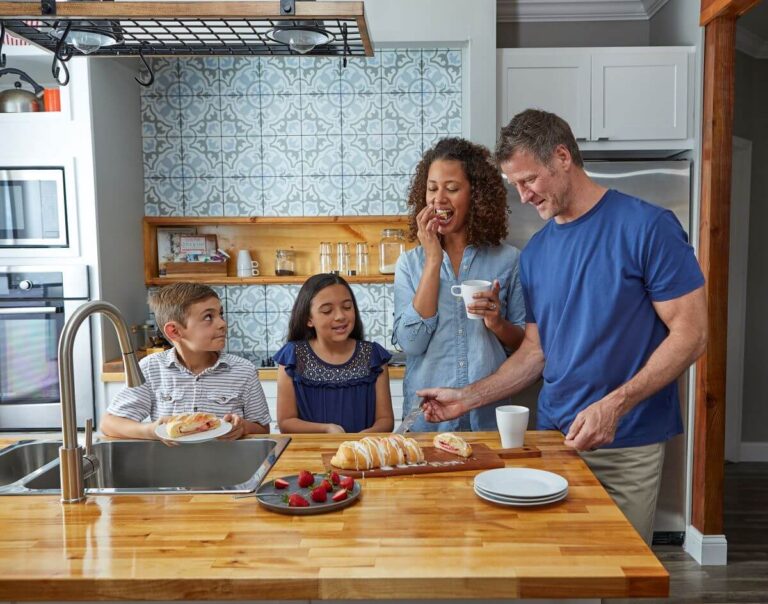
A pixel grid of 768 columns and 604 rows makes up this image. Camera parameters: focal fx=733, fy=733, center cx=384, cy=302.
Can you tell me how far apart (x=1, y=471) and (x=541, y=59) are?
2655mm

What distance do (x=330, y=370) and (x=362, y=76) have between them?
2313 millimetres

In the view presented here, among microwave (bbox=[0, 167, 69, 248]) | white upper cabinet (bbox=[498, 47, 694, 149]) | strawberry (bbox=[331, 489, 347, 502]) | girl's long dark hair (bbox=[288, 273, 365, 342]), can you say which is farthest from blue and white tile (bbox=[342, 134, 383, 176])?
strawberry (bbox=[331, 489, 347, 502])

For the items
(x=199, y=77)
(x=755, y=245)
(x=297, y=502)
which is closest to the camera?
(x=297, y=502)

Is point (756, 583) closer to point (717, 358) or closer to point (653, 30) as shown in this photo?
point (717, 358)

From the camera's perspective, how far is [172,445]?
1.85 meters

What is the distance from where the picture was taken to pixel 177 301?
2.16m

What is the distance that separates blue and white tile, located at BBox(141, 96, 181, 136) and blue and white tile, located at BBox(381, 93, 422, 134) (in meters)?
1.15

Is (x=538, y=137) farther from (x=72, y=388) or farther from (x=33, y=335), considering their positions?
(x=33, y=335)

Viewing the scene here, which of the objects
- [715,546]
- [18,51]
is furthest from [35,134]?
[715,546]

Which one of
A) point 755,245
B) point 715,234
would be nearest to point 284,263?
point 715,234

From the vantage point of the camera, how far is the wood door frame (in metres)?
3.11

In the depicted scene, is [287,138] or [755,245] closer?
[287,138]

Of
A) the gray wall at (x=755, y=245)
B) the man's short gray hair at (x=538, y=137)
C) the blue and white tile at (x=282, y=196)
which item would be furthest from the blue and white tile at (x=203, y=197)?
the gray wall at (x=755, y=245)

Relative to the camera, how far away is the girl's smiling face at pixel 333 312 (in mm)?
2273
